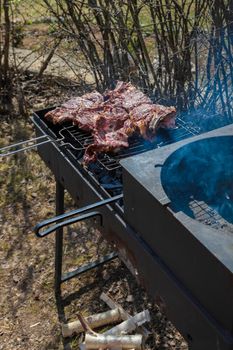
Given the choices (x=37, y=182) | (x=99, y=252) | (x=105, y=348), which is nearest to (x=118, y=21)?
(x=37, y=182)

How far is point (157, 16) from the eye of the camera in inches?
154

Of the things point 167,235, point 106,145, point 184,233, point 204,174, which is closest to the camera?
point 184,233

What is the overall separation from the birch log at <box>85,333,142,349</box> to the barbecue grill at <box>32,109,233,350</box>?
2.45 feet

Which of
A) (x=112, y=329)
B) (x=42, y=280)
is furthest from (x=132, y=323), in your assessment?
(x=42, y=280)

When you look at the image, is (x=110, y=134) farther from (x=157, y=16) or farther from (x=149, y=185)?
(x=157, y=16)

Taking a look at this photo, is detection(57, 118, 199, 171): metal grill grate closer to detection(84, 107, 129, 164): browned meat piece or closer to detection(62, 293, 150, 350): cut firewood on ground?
detection(84, 107, 129, 164): browned meat piece

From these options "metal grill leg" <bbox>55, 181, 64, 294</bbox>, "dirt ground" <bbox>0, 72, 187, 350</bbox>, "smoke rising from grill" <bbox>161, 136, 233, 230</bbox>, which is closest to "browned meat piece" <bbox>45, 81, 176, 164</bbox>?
"metal grill leg" <bbox>55, 181, 64, 294</bbox>

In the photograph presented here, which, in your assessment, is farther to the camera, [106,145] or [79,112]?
[79,112]

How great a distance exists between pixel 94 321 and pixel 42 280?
0.64 metres

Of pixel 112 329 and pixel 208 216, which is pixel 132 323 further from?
pixel 208 216

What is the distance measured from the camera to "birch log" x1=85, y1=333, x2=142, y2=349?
278 cm

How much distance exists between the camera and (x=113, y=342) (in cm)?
279

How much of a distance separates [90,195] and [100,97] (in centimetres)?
87

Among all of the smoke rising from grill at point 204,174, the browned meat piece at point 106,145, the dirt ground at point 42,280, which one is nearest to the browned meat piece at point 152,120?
the browned meat piece at point 106,145
